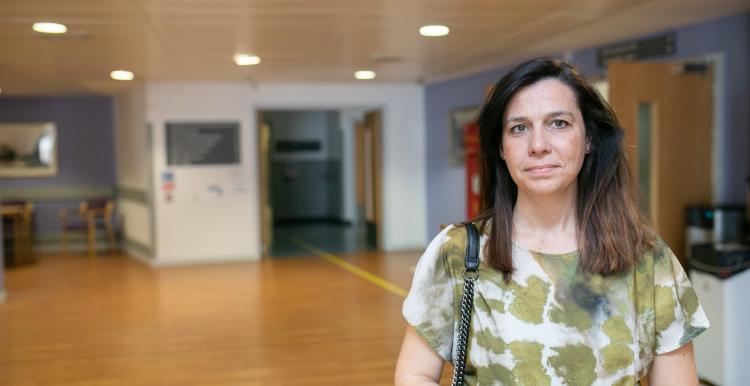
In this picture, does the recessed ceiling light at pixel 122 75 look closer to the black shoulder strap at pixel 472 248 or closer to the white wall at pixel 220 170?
the white wall at pixel 220 170

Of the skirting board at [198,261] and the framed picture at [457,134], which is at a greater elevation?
the framed picture at [457,134]

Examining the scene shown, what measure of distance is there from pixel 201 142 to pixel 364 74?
7.85 feet

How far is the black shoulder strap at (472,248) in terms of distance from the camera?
53.5 inches

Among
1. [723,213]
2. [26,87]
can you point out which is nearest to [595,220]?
[723,213]

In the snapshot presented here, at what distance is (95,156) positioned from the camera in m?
11.7

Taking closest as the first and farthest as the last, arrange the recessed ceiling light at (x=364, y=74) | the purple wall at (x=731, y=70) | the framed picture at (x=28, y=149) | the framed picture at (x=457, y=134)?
the purple wall at (x=731, y=70), the recessed ceiling light at (x=364, y=74), the framed picture at (x=457, y=134), the framed picture at (x=28, y=149)

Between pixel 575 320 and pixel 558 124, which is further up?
pixel 558 124

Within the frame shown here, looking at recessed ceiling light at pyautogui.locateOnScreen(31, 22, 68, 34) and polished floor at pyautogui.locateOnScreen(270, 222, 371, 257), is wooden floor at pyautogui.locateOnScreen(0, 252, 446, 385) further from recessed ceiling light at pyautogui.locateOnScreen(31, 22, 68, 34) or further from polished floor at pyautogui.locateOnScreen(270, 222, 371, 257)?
recessed ceiling light at pyautogui.locateOnScreen(31, 22, 68, 34)

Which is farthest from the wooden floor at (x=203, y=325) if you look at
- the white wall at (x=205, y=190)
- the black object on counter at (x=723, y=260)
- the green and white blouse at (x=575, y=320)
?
the green and white blouse at (x=575, y=320)

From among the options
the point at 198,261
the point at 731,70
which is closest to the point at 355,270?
the point at 198,261

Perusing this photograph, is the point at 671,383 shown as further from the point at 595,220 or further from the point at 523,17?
the point at 523,17

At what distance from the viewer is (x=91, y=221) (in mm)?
10922

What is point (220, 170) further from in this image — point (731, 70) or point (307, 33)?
point (731, 70)

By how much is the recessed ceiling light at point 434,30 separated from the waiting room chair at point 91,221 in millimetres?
6823
